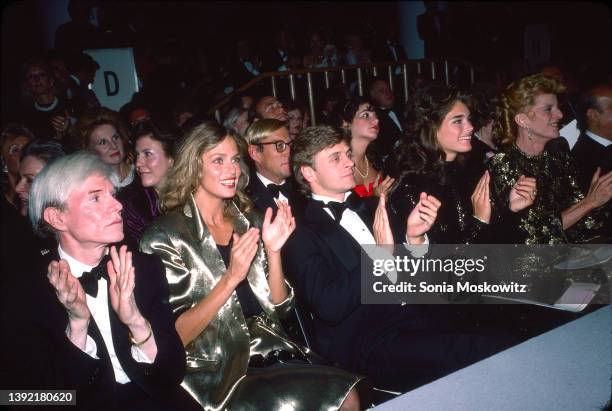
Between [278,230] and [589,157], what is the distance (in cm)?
260

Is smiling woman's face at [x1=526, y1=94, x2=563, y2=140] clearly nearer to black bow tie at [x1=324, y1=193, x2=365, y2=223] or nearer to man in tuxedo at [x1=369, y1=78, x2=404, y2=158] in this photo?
black bow tie at [x1=324, y1=193, x2=365, y2=223]

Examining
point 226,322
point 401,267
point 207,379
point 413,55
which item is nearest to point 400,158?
point 401,267

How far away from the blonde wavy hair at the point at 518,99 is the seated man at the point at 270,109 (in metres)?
2.08

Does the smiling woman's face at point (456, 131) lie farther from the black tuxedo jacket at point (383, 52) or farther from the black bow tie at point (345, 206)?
the black tuxedo jacket at point (383, 52)

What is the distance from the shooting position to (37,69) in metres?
4.78

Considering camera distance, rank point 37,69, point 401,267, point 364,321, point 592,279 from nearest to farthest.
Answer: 1. point 364,321
2. point 401,267
3. point 592,279
4. point 37,69

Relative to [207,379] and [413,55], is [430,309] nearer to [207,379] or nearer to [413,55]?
[207,379]

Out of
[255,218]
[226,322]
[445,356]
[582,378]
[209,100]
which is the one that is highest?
[209,100]

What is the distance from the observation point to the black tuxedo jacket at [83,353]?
181 centimetres

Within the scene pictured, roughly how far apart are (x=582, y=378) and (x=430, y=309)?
1459 millimetres

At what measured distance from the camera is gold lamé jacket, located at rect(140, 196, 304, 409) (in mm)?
2199

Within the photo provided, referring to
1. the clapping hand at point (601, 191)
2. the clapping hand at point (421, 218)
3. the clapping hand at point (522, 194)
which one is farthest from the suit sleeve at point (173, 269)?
the clapping hand at point (601, 191)

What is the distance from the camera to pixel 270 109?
192 inches

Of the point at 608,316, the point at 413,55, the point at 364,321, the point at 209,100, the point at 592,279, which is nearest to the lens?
the point at 608,316
